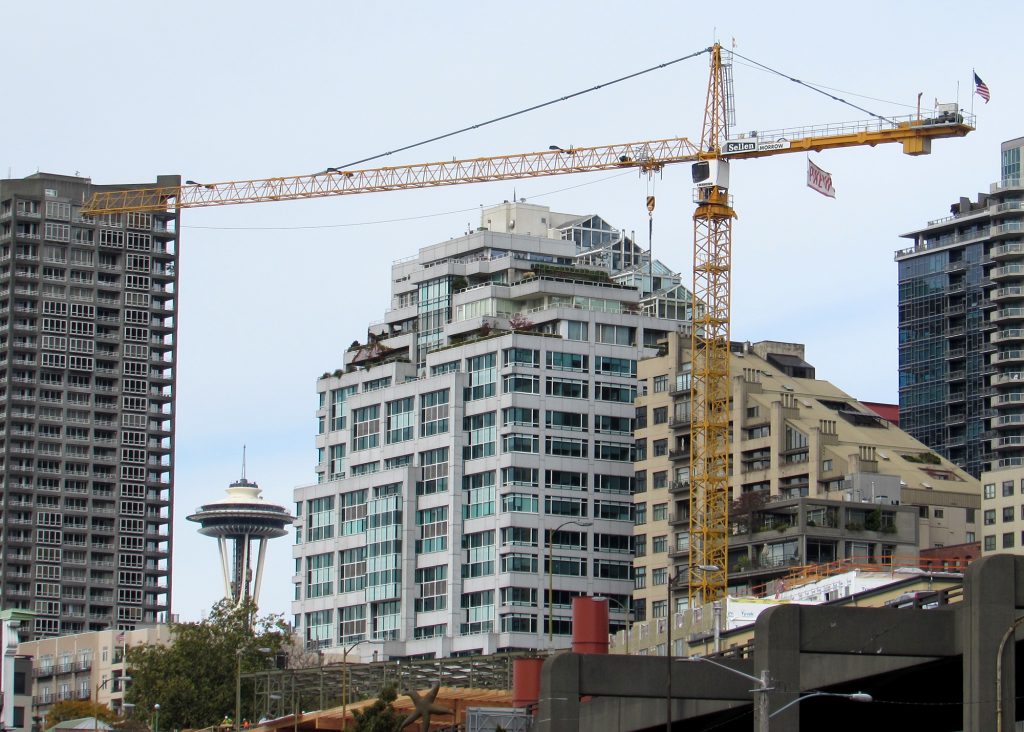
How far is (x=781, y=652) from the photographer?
316 feet

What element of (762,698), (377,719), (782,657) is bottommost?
(377,719)

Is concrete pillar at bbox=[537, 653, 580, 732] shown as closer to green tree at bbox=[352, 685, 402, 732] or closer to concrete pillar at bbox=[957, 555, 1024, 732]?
concrete pillar at bbox=[957, 555, 1024, 732]

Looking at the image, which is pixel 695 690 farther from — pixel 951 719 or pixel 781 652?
pixel 951 719

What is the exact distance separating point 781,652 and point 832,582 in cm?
6322

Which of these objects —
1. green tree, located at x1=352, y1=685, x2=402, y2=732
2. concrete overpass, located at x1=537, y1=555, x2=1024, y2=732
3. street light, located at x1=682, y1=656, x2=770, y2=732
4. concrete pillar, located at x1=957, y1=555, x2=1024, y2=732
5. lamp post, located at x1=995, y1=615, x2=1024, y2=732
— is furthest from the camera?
green tree, located at x1=352, y1=685, x2=402, y2=732

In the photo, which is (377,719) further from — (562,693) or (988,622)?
(988,622)

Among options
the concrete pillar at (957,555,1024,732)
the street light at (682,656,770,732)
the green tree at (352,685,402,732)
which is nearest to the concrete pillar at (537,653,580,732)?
the street light at (682,656,770,732)

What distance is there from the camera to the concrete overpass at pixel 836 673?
91.9m

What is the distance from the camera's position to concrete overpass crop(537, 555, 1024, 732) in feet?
302

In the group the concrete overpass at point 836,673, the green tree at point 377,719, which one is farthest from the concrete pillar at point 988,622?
the green tree at point 377,719

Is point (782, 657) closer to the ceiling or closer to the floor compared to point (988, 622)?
closer to the floor

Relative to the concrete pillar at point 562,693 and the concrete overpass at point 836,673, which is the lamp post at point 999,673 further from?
the concrete pillar at point 562,693

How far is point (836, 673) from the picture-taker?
98.5 meters

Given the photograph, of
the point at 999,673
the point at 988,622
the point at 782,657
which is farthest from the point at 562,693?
the point at 999,673
